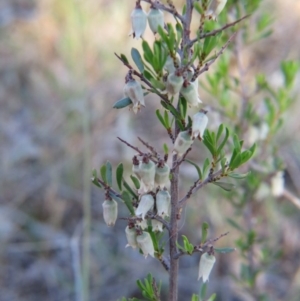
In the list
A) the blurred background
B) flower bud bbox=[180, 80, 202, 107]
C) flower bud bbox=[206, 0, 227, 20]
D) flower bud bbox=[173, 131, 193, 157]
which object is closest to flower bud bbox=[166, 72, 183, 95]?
flower bud bbox=[180, 80, 202, 107]

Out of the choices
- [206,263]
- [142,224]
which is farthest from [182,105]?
[206,263]

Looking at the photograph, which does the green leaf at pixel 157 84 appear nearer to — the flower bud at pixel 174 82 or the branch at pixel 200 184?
the flower bud at pixel 174 82

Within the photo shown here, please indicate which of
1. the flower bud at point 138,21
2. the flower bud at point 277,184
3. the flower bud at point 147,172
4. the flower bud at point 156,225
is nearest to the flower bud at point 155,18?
the flower bud at point 138,21

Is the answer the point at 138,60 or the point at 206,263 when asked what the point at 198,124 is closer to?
the point at 138,60

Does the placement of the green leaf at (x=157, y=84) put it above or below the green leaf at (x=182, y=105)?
above

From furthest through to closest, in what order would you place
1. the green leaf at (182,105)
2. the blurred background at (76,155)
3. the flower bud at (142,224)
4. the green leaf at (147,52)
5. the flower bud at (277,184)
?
the blurred background at (76,155) < the flower bud at (277,184) < the flower bud at (142,224) < the green leaf at (182,105) < the green leaf at (147,52)

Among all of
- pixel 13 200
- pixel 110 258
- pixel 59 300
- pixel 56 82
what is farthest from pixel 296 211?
pixel 56 82
